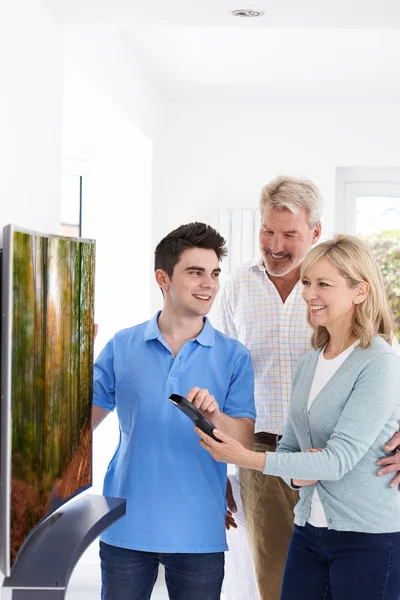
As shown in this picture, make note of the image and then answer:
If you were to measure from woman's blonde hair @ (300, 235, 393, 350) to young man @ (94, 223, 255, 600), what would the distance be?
31 centimetres

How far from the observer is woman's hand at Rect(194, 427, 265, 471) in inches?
75.7

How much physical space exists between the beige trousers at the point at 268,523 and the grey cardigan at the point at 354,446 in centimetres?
61

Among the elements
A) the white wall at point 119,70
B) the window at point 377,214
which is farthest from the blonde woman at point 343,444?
the window at point 377,214

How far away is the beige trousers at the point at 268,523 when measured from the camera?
2.65 m

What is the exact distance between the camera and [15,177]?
6.54 feet

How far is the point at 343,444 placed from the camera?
74.2 inches

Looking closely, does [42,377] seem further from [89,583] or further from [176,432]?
[89,583]

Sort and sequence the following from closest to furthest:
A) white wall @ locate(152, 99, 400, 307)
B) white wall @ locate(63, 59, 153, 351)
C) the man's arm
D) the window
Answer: the man's arm < white wall @ locate(63, 59, 153, 351) < white wall @ locate(152, 99, 400, 307) < the window

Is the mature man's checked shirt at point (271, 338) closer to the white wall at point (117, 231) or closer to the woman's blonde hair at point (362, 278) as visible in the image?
the woman's blonde hair at point (362, 278)

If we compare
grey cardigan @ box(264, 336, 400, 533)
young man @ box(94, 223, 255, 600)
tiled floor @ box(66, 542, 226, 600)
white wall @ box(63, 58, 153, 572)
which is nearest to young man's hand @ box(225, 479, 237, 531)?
young man @ box(94, 223, 255, 600)

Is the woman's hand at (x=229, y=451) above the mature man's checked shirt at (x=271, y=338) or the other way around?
the other way around

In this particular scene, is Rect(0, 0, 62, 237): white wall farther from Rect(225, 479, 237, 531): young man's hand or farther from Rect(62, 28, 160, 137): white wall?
Rect(225, 479, 237, 531): young man's hand

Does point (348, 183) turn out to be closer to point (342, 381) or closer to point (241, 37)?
point (241, 37)

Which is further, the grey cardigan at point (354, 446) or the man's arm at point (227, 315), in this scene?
the man's arm at point (227, 315)
